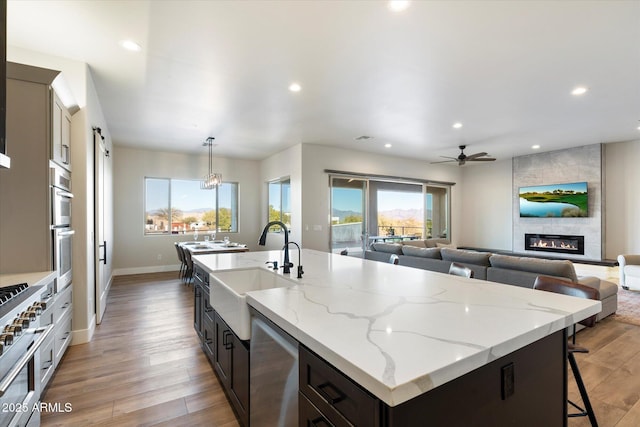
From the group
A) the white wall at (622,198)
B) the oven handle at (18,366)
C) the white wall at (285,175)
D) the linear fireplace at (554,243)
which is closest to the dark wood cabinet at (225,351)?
the oven handle at (18,366)

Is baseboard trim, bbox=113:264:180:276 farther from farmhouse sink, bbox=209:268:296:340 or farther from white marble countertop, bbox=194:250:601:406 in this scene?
white marble countertop, bbox=194:250:601:406

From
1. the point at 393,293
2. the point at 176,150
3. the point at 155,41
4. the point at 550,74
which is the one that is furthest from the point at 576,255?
the point at 176,150

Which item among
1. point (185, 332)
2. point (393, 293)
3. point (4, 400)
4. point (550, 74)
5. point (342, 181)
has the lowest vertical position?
point (185, 332)

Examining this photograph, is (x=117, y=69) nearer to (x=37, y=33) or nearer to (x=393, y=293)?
(x=37, y=33)

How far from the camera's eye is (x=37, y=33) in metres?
2.62

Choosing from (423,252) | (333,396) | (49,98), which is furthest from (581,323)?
(49,98)

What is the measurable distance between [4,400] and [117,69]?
10.4ft

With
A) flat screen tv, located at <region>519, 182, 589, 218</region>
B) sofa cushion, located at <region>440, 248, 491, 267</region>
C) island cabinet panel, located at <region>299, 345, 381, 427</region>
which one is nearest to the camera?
island cabinet panel, located at <region>299, 345, 381, 427</region>

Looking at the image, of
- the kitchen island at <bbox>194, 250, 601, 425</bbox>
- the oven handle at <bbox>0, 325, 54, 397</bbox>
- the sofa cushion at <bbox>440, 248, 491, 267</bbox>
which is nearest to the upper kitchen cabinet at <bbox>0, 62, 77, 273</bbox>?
the oven handle at <bbox>0, 325, 54, 397</bbox>

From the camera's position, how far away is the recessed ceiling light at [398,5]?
86.6 inches

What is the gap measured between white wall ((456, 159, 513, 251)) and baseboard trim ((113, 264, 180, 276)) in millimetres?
8481

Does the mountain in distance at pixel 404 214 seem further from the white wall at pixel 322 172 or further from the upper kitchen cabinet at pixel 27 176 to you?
the upper kitchen cabinet at pixel 27 176

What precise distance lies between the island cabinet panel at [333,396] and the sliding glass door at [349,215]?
5.96 metres

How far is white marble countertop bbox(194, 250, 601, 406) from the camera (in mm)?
808
